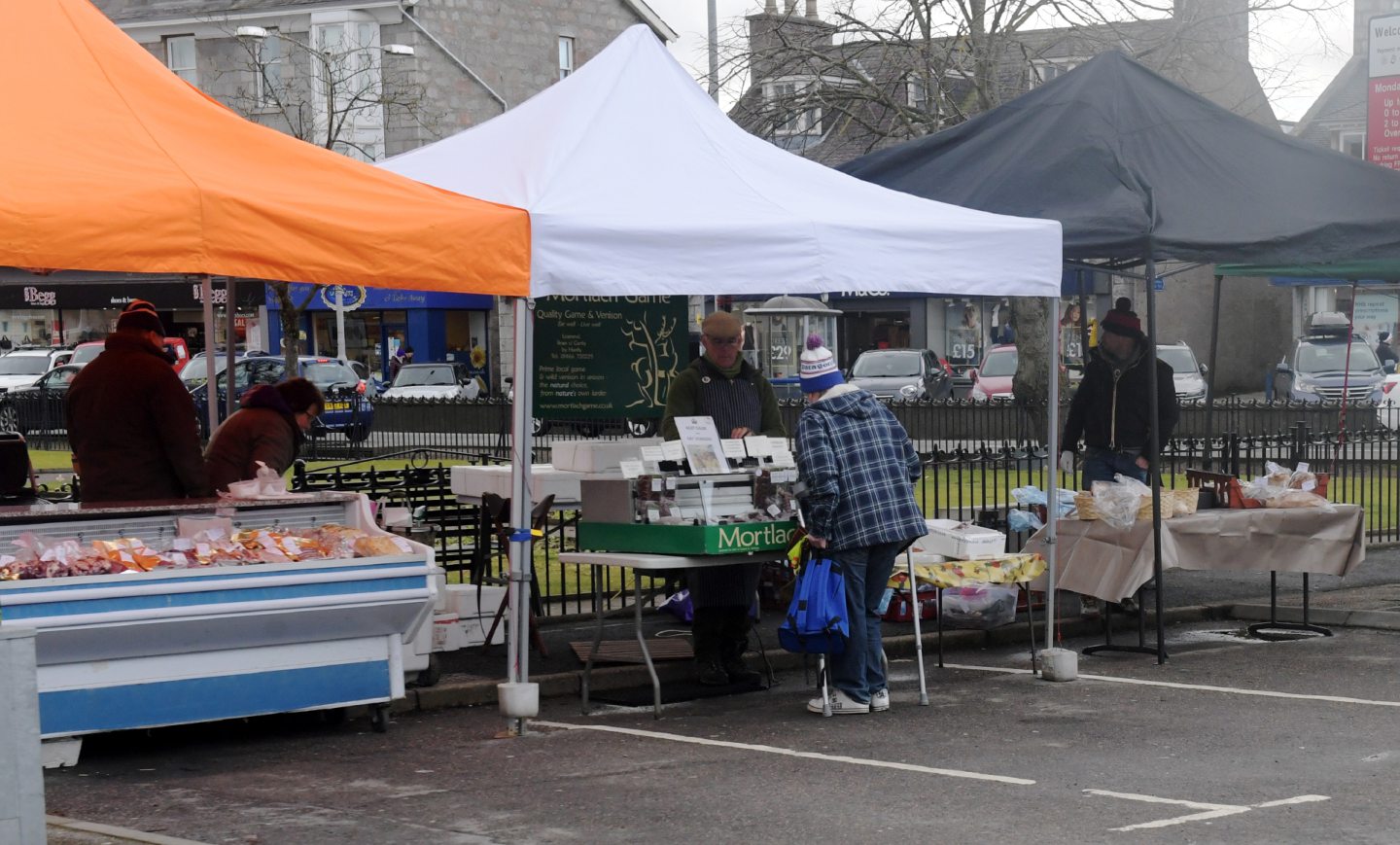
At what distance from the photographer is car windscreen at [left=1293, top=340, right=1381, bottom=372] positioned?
34.7m

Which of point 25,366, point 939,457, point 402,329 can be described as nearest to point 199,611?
point 939,457

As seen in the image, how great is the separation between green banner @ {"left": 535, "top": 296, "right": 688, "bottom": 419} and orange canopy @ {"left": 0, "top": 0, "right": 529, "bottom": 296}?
3.04m

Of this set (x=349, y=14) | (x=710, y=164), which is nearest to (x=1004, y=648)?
(x=710, y=164)

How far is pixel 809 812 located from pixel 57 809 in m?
3.02

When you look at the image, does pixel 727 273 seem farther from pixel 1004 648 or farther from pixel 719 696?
pixel 1004 648

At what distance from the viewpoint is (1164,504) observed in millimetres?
10766

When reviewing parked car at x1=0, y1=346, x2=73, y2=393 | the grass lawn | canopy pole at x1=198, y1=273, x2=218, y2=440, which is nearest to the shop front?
parked car at x1=0, y1=346, x2=73, y2=393

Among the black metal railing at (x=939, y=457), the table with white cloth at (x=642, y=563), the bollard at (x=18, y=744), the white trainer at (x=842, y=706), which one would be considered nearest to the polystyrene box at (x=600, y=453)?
the black metal railing at (x=939, y=457)

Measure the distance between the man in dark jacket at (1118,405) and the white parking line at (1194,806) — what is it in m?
4.97

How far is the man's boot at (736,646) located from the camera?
32.3ft

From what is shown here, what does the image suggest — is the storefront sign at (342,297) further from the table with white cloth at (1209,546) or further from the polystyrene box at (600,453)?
the table with white cloth at (1209,546)

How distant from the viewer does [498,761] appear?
8.02m

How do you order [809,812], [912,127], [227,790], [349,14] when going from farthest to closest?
[349,14] → [912,127] → [227,790] → [809,812]

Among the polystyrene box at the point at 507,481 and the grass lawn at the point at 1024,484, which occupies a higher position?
the polystyrene box at the point at 507,481
